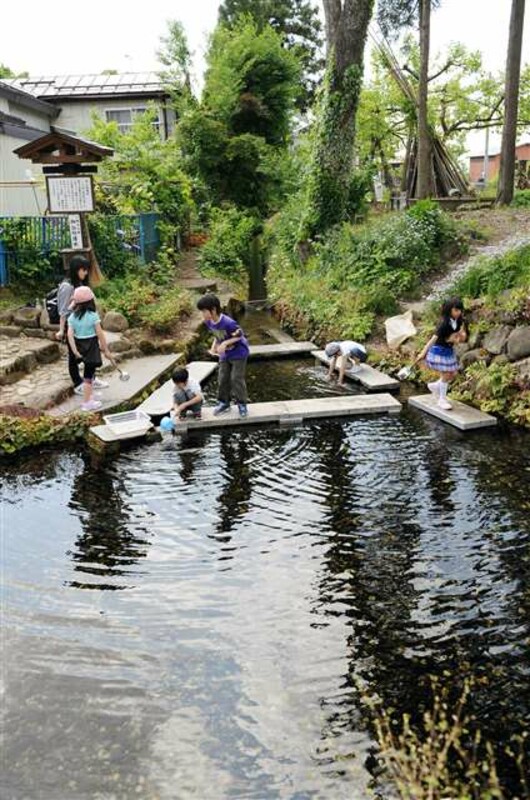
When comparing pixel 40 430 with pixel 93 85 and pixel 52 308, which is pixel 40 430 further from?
pixel 93 85

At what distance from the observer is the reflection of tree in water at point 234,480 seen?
6.82 metres

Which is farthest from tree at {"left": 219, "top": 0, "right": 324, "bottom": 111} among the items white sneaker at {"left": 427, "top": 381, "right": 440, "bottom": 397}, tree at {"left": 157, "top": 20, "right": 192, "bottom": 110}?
white sneaker at {"left": 427, "top": 381, "right": 440, "bottom": 397}

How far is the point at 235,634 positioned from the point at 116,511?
102 inches

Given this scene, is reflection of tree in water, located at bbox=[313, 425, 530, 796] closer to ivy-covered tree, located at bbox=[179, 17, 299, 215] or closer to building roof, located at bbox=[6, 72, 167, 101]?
ivy-covered tree, located at bbox=[179, 17, 299, 215]

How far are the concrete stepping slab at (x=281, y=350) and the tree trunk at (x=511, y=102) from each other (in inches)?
395

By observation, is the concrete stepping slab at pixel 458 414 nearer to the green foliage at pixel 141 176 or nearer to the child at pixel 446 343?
the child at pixel 446 343

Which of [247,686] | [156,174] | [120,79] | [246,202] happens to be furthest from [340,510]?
[120,79]

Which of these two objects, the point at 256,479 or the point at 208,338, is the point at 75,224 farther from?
the point at 256,479

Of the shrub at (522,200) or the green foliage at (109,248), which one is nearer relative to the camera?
the green foliage at (109,248)

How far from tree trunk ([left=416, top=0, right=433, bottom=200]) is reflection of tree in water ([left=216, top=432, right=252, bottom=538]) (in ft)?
58.0

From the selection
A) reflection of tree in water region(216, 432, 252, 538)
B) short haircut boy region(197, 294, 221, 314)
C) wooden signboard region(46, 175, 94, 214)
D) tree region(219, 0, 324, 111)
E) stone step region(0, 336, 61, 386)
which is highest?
tree region(219, 0, 324, 111)

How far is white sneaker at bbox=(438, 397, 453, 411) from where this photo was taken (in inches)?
385

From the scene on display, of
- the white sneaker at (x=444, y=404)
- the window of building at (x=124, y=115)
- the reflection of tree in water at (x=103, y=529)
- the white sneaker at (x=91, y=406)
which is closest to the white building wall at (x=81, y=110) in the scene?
the window of building at (x=124, y=115)

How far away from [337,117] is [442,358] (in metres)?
11.0
